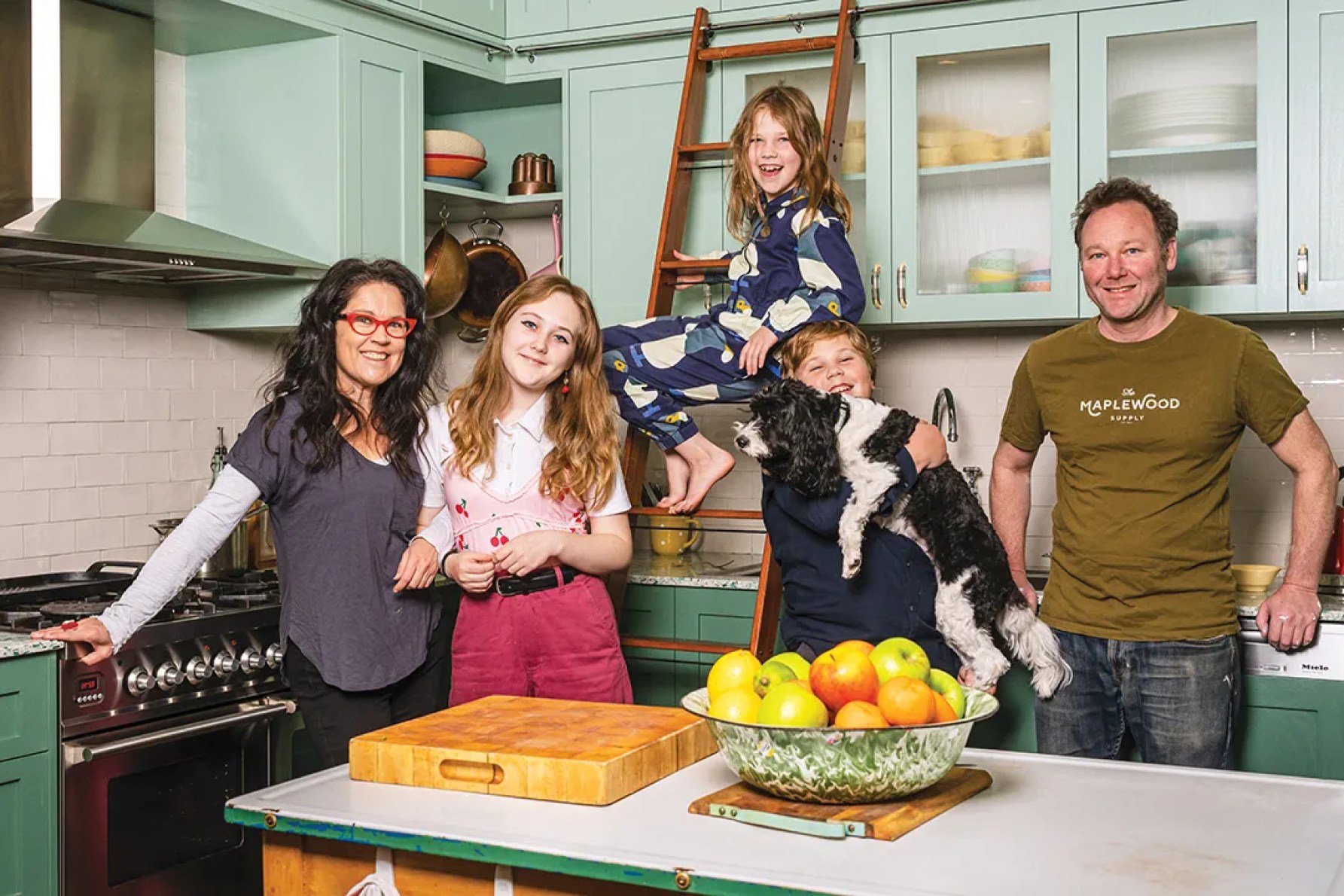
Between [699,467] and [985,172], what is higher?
[985,172]

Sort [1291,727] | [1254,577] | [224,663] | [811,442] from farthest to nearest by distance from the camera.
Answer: [1254,577], [224,663], [1291,727], [811,442]

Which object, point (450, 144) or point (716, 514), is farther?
point (450, 144)

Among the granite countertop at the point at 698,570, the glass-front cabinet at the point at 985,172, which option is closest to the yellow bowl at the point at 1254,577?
the glass-front cabinet at the point at 985,172

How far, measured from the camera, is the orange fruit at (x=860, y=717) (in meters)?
1.56

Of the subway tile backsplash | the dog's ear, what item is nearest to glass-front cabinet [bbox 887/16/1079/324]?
the subway tile backsplash

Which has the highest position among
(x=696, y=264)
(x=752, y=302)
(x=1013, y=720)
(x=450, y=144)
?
(x=450, y=144)

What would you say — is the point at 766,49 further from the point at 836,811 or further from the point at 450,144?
the point at 836,811

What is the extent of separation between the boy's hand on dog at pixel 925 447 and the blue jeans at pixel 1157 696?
0.56 m

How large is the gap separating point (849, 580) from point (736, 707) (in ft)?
2.65

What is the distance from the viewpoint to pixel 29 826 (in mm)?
2744

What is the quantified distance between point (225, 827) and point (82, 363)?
4.03ft

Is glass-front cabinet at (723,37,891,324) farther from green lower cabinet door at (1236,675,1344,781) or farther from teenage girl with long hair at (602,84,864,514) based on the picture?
green lower cabinet door at (1236,675,1344,781)

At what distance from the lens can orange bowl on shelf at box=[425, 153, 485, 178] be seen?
4109mm

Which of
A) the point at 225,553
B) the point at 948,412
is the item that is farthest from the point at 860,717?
the point at 225,553
